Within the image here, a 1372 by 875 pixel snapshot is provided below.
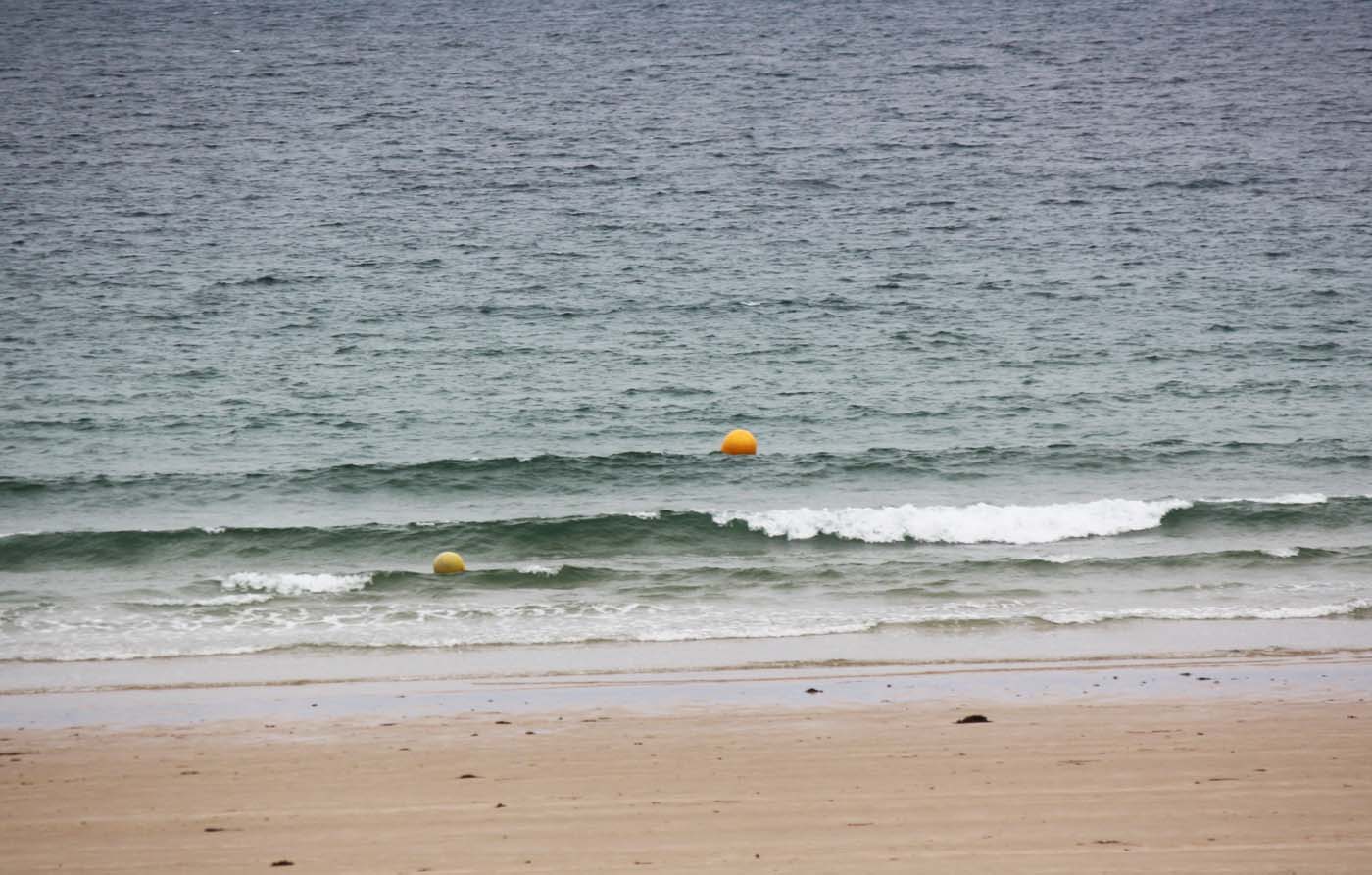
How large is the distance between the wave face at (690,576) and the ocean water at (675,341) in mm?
71

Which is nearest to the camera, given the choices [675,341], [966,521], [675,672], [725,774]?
[725,774]

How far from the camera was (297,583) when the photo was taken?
42.2 feet

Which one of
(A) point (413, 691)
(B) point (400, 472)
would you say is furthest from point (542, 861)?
(B) point (400, 472)

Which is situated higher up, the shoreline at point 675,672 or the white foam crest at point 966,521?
the shoreline at point 675,672

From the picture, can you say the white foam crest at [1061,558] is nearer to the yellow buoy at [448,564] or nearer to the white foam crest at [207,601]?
the yellow buoy at [448,564]

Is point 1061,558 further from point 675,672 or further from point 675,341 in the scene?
point 675,341

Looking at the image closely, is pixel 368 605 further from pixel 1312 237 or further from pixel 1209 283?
pixel 1312 237

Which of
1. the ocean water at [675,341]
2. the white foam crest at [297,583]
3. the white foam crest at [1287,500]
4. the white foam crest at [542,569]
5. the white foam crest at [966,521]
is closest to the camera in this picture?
the white foam crest at [297,583]

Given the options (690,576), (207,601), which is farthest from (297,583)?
(690,576)

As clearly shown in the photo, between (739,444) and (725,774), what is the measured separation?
11.7 meters

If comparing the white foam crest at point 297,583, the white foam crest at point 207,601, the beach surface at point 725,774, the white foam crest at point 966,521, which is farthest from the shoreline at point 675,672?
the white foam crest at point 966,521

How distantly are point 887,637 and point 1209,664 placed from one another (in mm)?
2556

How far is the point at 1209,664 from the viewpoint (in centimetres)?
940

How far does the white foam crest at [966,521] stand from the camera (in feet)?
48.8
